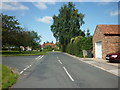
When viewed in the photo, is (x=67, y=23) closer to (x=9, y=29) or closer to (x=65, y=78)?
(x=9, y=29)

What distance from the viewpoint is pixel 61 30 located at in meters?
48.1

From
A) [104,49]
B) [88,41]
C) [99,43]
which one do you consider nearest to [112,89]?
[104,49]

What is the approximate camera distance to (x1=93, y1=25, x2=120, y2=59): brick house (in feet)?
69.4

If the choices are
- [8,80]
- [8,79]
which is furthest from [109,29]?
[8,80]

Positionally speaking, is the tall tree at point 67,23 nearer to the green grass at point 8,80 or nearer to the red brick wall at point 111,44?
the red brick wall at point 111,44

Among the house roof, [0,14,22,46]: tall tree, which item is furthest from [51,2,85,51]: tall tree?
the house roof

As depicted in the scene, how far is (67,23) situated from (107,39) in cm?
2831

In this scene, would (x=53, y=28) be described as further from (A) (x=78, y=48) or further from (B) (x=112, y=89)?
(B) (x=112, y=89)

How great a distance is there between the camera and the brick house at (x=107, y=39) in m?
21.2

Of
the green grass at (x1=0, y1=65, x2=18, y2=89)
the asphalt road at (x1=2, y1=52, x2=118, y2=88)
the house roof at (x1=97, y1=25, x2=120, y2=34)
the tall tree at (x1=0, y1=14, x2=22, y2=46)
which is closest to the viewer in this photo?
the green grass at (x1=0, y1=65, x2=18, y2=89)

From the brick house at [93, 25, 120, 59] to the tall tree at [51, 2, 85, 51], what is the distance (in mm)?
22469

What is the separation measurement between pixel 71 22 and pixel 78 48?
20281 millimetres

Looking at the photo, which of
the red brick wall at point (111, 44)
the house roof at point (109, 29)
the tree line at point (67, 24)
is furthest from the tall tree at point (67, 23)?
the red brick wall at point (111, 44)

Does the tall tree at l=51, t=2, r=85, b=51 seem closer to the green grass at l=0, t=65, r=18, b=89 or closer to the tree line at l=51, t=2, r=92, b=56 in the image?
the tree line at l=51, t=2, r=92, b=56
